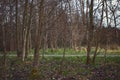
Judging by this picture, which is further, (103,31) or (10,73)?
(103,31)

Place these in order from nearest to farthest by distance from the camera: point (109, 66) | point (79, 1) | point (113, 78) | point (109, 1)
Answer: point (113, 78)
point (109, 66)
point (109, 1)
point (79, 1)

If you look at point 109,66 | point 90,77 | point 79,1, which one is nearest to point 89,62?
point 109,66

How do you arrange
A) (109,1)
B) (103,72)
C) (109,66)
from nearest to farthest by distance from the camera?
(103,72), (109,66), (109,1)

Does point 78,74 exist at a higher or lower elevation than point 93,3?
lower

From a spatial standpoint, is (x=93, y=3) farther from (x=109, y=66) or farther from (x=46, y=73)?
(x=46, y=73)

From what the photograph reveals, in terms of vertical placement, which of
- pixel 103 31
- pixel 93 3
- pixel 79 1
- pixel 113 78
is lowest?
pixel 113 78

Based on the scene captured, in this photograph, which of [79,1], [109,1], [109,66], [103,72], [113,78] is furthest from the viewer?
[79,1]

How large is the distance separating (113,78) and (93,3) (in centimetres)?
821

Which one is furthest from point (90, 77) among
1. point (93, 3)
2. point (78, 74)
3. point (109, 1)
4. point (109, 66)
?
point (109, 1)

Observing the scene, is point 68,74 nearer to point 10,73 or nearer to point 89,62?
point 10,73

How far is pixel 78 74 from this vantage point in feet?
56.1

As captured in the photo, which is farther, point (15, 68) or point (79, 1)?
point (79, 1)

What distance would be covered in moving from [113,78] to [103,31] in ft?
29.5

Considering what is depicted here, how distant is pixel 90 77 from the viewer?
1655 centimetres
